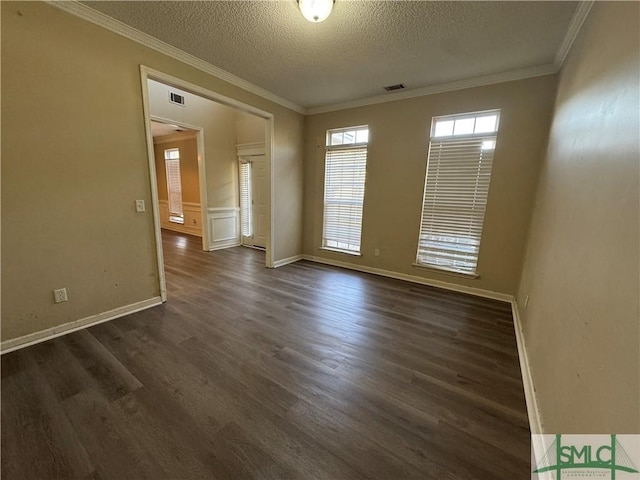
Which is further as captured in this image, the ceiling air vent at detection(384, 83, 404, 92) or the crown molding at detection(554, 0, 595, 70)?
the ceiling air vent at detection(384, 83, 404, 92)

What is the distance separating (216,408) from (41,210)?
212 cm

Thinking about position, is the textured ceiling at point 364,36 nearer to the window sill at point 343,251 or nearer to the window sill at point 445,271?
the window sill at point 445,271

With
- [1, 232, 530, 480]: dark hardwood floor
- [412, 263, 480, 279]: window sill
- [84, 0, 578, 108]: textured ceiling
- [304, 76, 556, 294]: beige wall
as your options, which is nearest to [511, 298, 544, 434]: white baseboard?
[1, 232, 530, 480]: dark hardwood floor

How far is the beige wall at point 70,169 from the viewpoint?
6.22 feet

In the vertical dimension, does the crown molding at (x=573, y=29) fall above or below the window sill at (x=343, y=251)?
above

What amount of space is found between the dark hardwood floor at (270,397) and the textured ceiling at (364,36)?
2696mm

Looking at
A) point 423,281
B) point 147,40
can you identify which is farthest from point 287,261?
point 147,40

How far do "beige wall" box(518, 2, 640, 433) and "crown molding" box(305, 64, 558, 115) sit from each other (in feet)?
3.30

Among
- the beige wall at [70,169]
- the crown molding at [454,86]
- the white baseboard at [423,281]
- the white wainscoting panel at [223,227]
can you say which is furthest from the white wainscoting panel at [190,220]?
the crown molding at [454,86]

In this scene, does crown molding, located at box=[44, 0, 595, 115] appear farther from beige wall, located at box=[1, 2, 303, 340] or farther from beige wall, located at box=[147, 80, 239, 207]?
beige wall, located at box=[147, 80, 239, 207]

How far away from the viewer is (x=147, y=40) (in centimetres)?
245

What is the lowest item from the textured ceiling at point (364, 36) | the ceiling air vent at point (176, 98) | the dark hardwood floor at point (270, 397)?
the dark hardwood floor at point (270, 397)

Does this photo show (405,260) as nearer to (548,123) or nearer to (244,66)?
(548,123)

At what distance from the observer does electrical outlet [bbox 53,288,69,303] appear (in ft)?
7.17
